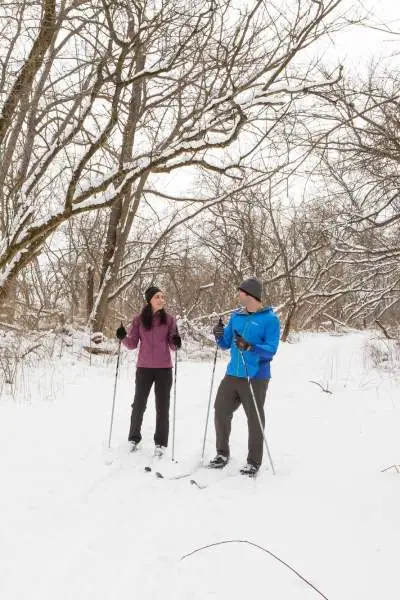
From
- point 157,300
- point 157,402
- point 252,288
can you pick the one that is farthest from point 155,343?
point 252,288

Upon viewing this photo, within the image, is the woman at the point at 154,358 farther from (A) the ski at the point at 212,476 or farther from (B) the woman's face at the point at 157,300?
(A) the ski at the point at 212,476

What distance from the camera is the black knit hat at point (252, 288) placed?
14.8 feet

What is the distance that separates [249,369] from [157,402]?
45.7 inches

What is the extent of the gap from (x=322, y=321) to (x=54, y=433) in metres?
25.7

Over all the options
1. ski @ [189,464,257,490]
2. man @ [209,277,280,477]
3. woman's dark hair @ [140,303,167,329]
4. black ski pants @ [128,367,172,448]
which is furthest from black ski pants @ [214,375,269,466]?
woman's dark hair @ [140,303,167,329]

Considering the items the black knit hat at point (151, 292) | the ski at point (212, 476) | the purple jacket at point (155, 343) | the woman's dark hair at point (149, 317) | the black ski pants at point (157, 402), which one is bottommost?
the ski at point (212, 476)

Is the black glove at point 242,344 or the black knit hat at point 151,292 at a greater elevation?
the black knit hat at point 151,292

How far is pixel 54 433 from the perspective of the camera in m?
5.18

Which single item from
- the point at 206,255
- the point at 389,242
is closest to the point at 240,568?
the point at 389,242

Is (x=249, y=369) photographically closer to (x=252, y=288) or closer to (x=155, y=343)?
(x=252, y=288)

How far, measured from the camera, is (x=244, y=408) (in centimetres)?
450

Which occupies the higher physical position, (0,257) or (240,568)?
(0,257)

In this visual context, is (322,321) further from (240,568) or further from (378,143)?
(240,568)

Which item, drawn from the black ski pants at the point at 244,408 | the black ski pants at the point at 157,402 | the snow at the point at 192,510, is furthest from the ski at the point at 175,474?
the black ski pants at the point at 157,402
